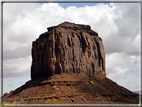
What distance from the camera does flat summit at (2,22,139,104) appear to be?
76625 millimetres

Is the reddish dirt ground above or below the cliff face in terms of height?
below

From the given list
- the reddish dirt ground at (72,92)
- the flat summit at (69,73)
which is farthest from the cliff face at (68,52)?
the reddish dirt ground at (72,92)

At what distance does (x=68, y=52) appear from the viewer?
304ft

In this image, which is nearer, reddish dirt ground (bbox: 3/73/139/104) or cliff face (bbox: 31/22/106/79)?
reddish dirt ground (bbox: 3/73/139/104)

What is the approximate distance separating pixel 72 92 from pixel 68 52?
19.5 meters

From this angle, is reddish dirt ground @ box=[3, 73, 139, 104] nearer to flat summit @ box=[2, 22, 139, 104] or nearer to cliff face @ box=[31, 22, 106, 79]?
flat summit @ box=[2, 22, 139, 104]

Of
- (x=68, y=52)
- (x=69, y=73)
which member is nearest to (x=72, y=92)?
(x=69, y=73)

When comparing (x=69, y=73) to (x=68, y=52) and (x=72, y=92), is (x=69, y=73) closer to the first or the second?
(x=68, y=52)

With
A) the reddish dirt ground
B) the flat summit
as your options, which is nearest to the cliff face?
the flat summit

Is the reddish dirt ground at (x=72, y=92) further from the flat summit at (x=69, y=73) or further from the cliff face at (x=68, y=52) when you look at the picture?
the cliff face at (x=68, y=52)

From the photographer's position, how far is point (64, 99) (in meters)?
73.6

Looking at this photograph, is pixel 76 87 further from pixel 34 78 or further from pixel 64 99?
pixel 34 78

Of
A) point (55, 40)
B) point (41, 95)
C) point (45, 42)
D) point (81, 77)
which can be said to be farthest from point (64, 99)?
point (45, 42)

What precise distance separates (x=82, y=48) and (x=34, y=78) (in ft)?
77.2
